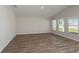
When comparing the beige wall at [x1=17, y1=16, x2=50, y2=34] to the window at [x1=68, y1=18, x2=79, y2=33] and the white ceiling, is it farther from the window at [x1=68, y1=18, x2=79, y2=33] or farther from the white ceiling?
the window at [x1=68, y1=18, x2=79, y2=33]

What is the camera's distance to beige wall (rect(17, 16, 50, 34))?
40.4 feet

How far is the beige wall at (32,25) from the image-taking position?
1232 centimetres

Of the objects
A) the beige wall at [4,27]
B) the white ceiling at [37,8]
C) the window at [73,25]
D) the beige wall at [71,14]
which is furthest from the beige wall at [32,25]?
the beige wall at [4,27]

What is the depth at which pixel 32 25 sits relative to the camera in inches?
497

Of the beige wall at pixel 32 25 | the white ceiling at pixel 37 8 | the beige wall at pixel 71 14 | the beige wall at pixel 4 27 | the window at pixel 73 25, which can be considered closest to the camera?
the beige wall at pixel 4 27

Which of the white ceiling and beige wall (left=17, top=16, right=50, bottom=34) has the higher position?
the white ceiling

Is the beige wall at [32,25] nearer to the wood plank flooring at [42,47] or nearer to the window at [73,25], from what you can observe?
the window at [73,25]

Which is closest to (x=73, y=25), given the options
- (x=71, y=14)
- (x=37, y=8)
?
(x=71, y=14)

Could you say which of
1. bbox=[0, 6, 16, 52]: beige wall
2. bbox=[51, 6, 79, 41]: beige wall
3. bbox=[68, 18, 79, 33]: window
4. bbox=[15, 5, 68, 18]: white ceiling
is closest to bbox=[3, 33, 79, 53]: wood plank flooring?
bbox=[0, 6, 16, 52]: beige wall

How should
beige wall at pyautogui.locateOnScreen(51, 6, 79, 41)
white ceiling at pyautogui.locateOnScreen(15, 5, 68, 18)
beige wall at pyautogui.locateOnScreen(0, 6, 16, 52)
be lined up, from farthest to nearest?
1. white ceiling at pyautogui.locateOnScreen(15, 5, 68, 18)
2. beige wall at pyautogui.locateOnScreen(51, 6, 79, 41)
3. beige wall at pyautogui.locateOnScreen(0, 6, 16, 52)

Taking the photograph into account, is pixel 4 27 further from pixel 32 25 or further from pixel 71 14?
pixel 32 25

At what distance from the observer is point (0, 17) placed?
4551mm
